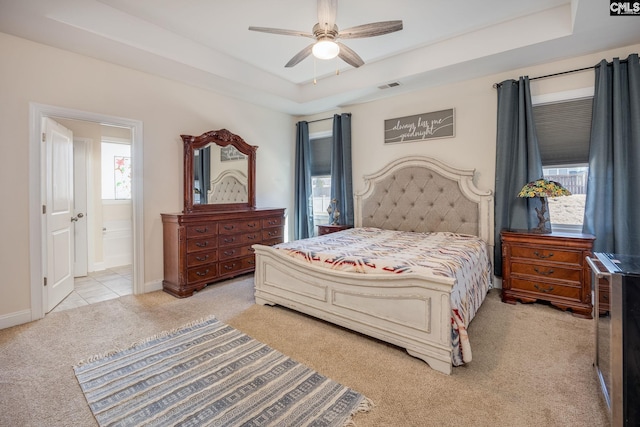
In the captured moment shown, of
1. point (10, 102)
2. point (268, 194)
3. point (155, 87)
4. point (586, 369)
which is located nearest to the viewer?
point (586, 369)

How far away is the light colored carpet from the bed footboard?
13 centimetres

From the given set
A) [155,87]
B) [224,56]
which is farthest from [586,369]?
[155,87]

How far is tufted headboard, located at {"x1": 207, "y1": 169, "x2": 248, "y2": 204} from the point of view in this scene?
4.19 m

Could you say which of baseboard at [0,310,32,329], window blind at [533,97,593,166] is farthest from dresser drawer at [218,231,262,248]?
window blind at [533,97,593,166]

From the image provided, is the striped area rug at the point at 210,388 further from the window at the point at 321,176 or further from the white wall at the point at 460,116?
the window at the point at 321,176

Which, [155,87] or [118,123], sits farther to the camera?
[155,87]

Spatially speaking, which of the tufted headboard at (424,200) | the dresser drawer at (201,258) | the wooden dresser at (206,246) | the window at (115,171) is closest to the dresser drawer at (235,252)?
the wooden dresser at (206,246)

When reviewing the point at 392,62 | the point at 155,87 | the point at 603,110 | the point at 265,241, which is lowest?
the point at 265,241

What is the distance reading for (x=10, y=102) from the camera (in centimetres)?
265

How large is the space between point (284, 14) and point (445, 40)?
6.10 ft

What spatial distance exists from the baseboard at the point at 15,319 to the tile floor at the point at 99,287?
278 millimetres

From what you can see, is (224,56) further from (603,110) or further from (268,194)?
(603,110)

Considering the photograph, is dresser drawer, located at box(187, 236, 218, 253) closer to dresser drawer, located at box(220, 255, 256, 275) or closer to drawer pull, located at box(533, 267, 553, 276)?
dresser drawer, located at box(220, 255, 256, 275)

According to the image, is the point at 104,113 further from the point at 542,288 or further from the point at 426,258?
the point at 542,288
